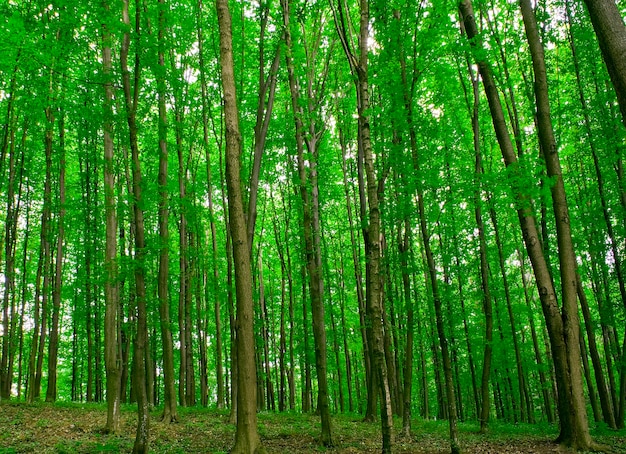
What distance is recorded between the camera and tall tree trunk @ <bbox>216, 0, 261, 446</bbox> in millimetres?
6688

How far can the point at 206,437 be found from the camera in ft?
32.5

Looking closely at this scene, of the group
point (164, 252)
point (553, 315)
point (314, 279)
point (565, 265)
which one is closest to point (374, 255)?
point (314, 279)

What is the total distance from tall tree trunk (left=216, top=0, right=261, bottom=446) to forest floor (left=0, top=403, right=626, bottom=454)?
7.44 feet

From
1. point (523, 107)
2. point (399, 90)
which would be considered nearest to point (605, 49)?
point (399, 90)

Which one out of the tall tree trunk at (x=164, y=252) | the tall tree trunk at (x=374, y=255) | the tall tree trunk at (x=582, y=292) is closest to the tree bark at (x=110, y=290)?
the tall tree trunk at (x=164, y=252)

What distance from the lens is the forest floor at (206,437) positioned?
27.6 feet

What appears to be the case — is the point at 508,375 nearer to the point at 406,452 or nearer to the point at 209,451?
the point at 406,452

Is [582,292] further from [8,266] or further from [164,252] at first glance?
[8,266]

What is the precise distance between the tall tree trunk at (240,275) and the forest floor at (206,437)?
2.27m

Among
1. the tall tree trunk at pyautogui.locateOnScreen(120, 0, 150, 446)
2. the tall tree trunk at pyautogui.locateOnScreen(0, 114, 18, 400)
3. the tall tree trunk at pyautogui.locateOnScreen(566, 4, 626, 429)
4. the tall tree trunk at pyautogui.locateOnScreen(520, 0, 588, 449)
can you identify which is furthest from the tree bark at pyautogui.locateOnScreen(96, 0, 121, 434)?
→ the tall tree trunk at pyautogui.locateOnScreen(566, 4, 626, 429)

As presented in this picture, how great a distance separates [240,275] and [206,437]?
4982 mm

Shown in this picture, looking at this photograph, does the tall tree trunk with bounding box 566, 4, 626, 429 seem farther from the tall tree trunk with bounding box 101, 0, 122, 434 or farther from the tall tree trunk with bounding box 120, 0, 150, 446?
the tall tree trunk with bounding box 101, 0, 122, 434

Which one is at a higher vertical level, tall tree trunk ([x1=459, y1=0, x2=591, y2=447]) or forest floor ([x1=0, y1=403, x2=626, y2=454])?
tall tree trunk ([x1=459, y1=0, x2=591, y2=447])

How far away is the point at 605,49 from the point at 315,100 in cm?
1014
